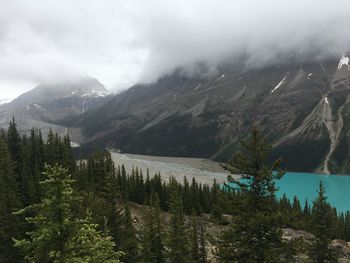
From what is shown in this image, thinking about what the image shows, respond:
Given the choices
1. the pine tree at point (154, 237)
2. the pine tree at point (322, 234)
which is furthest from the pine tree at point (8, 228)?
the pine tree at point (322, 234)

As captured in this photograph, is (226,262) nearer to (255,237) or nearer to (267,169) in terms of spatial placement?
(255,237)

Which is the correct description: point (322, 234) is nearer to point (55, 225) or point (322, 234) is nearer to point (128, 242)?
point (128, 242)

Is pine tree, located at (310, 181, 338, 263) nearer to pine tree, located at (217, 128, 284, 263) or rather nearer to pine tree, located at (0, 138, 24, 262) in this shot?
pine tree, located at (217, 128, 284, 263)

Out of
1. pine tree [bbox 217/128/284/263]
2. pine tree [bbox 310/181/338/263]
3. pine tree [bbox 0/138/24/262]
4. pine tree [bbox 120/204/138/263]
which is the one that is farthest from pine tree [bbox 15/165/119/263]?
pine tree [bbox 310/181/338/263]

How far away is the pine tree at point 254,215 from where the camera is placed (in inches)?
778

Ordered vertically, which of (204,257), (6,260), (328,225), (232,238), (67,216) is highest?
(67,216)

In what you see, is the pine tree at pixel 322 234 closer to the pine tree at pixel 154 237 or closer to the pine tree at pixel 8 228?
the pine tree at pixel 154 237

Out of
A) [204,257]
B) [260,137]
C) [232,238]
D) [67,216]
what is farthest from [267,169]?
[204,257]

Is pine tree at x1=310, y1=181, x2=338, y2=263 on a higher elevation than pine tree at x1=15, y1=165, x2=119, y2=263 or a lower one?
lower

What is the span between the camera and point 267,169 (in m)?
20.4

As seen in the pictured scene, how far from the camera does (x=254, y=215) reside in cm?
1997

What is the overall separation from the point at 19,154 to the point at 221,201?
77901 millimetres

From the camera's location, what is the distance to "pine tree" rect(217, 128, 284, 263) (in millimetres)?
19750

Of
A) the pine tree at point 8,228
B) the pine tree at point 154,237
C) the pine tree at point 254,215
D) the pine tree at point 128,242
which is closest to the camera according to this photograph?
the pine tree at point 254,215
